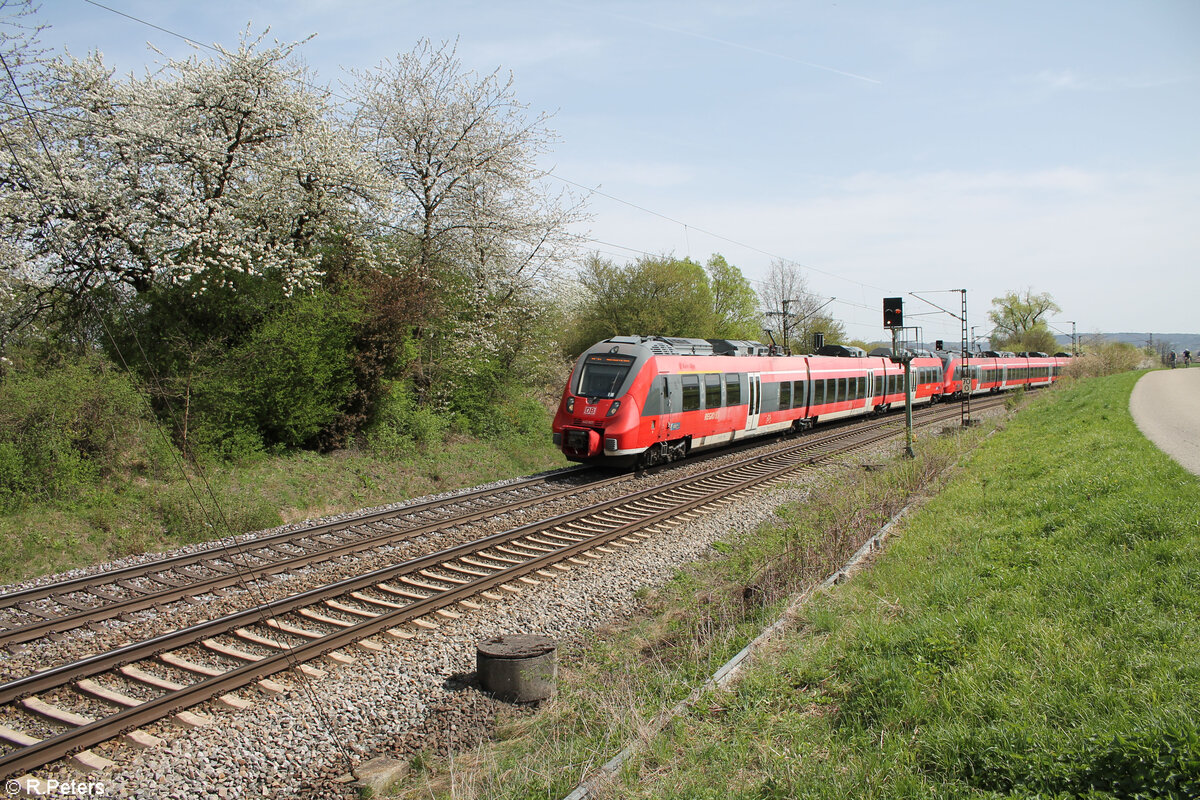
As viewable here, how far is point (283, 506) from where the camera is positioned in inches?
519

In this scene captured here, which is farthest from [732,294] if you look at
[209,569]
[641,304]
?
[209,569]

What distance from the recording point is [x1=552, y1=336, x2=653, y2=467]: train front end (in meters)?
14.5

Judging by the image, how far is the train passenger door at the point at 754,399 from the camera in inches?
752

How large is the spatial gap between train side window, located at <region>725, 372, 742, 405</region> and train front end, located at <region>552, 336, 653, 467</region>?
11.6 feet

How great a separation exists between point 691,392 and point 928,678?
11.7 m

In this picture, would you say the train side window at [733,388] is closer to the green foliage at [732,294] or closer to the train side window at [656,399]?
the train side window at [656,399]

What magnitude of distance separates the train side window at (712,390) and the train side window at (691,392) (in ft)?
1.25

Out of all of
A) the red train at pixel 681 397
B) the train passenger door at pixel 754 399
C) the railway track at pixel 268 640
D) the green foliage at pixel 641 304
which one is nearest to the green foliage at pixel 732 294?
the green foliage at pixel 641 304

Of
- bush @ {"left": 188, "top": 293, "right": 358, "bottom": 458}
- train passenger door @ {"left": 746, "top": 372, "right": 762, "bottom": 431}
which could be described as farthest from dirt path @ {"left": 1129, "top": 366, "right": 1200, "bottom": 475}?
bush @ {"left": 188, "top": 293, "right": 358, "bottom": 458}

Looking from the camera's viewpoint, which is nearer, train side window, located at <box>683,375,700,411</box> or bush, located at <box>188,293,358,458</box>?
bush, located at <box>188,293,358,458</box>

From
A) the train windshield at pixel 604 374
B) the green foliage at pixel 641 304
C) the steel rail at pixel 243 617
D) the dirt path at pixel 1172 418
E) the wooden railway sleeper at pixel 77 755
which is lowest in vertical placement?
the wooden railway sleeper at pixel 77 755

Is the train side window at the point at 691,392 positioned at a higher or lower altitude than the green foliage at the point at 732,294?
lower

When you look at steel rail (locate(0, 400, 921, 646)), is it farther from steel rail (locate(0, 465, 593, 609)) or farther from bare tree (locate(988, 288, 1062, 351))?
bare tree (locate(988, 288, 1062, 351))

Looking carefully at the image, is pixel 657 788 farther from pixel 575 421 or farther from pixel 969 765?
pixel 575 421
